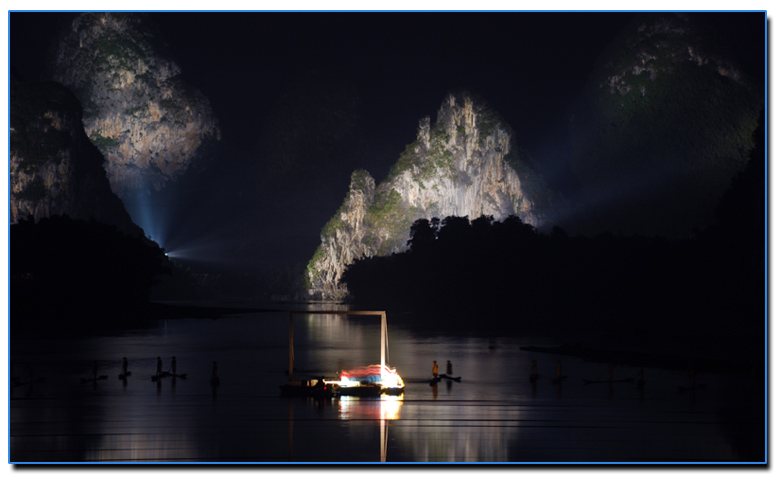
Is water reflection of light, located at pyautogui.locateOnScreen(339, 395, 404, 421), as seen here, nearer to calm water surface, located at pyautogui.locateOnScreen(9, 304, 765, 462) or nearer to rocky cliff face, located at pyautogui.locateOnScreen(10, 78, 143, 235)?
calm water surface, located at pyautogui.locateOnScreen(9, 304, 765, 462)

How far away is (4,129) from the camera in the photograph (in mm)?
14625

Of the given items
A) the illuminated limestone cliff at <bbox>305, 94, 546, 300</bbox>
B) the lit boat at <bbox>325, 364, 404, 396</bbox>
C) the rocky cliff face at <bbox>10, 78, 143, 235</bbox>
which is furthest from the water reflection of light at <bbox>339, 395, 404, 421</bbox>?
the illuminated limestone cliff at <bbox>305, 94, 546, 300</bbox>

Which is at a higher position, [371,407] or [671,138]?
[671,138]

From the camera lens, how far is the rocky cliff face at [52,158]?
14975 centimetres

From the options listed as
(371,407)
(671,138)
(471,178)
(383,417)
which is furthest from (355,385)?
(471,178)

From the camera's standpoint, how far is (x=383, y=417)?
23.0 m

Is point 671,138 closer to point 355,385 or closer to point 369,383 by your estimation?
point 369,383

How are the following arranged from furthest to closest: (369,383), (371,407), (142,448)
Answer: (369,383)
(371,407)
(142,448)

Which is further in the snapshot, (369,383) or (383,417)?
(369,383)

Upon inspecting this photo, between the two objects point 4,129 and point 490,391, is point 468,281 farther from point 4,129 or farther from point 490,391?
point 4,129

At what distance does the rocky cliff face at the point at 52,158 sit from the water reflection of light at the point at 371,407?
13276cm

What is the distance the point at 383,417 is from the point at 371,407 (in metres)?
2.17

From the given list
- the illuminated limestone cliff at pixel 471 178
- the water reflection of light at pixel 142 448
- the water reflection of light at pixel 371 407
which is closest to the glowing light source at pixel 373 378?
the water reflection of light at pixel 371 407

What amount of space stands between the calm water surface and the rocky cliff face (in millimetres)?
117077
